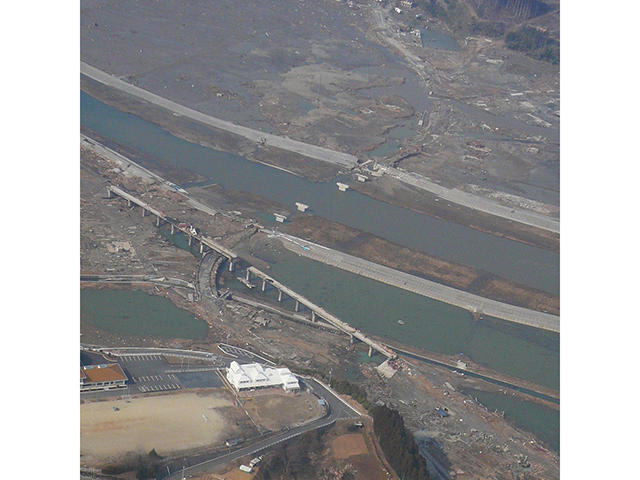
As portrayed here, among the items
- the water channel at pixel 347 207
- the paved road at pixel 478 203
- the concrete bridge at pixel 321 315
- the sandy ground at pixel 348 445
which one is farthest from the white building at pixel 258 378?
the paved road at pixel 478 203

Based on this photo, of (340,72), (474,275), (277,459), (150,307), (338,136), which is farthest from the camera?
(340,72)

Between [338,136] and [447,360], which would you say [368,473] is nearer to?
[447,360]

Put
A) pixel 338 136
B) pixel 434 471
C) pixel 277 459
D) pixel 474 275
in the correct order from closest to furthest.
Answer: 1. pixel 277 459
2. pixel 434 471
3. pixel 474 275
4. pixel 338 136

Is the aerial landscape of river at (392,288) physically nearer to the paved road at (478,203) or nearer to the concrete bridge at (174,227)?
the concrete bridge at (174,227)

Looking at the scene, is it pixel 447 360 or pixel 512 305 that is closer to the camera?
pixel 447 360

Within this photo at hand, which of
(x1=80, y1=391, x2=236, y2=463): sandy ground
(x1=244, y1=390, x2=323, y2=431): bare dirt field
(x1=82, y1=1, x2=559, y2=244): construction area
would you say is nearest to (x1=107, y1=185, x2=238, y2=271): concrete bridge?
(x1=82, y1=1, x2=559, y2=244): construction area

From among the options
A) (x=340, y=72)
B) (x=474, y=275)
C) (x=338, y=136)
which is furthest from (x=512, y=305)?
(x=340, y=72)
